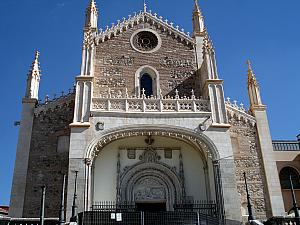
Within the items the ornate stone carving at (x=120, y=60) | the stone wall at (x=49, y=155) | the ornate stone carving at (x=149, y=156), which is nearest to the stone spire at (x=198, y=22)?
the ornate stone carving at (x=120, y=60)

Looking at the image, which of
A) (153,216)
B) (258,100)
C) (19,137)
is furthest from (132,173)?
(258,100)

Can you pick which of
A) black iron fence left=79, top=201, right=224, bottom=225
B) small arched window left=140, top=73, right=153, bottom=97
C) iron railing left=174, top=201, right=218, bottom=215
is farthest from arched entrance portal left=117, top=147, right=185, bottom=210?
small arched window left=140, top=73, right=153, bottom=97

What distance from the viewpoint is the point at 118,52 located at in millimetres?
24594

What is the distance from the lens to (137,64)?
24266 mm

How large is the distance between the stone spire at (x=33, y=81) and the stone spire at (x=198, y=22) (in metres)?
11.3

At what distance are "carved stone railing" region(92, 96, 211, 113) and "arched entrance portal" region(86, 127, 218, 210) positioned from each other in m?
1.47

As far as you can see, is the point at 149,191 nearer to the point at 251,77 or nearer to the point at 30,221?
the point at 30,221

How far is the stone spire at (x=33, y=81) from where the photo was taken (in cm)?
2294

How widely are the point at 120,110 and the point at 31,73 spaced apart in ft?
24.8

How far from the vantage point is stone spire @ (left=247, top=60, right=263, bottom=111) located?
24241mm

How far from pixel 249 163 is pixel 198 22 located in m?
11.4

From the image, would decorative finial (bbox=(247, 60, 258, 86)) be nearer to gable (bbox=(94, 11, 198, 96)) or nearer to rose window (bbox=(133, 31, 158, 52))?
gable (bbox=(94, 11, 198, 96))

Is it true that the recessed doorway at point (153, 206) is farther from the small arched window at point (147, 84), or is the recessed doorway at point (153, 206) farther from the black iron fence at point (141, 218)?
the small arched window at point (147, 84)

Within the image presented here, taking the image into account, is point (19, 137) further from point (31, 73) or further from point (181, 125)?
point (181, 125)
